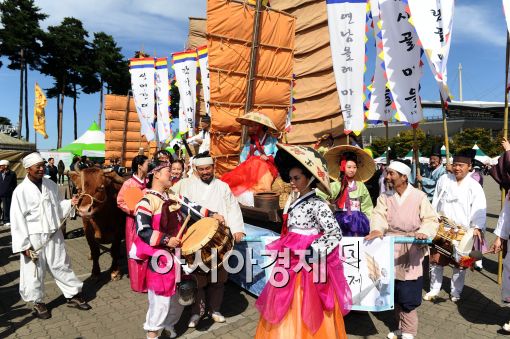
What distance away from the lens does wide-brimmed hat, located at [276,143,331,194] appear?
2.52 metres

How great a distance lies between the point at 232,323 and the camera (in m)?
Result: 4.09

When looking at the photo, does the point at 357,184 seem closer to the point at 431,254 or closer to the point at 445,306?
the point at 431,254

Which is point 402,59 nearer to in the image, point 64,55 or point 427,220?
point 427,220

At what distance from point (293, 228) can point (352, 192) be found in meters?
1.79

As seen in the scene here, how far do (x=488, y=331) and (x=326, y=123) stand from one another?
32.0ft

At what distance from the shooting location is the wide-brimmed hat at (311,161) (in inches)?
99.3

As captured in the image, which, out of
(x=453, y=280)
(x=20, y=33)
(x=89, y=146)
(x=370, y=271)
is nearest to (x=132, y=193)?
(x=370, y=271)

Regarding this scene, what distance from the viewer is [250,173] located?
18.9 ft

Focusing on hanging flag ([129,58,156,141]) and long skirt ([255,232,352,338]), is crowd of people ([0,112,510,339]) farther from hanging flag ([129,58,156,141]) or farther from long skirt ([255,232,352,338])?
hanging flag ([129,58,156,141])

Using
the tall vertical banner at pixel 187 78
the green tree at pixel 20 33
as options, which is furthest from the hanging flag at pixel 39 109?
the tall vertical banner at pixel 187 78

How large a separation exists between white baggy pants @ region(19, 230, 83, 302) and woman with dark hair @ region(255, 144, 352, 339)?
295 centimetres

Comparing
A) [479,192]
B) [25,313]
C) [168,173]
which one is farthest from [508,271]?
[25,313]

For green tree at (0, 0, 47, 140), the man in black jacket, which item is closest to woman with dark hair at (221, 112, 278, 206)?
the man in black jacket

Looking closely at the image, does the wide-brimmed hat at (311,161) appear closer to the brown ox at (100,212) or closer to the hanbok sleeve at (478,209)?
the hanbok sleeve at (478,209)
